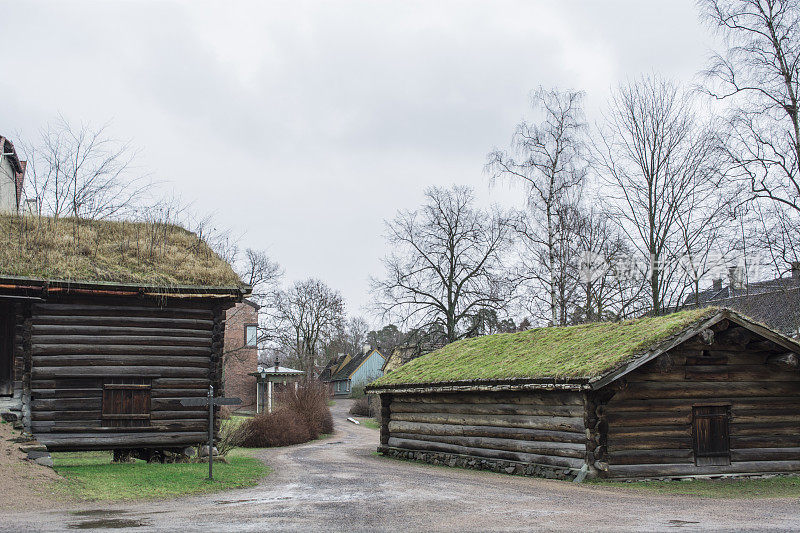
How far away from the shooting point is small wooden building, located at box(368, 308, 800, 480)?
634 inches

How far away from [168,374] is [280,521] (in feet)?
29.4

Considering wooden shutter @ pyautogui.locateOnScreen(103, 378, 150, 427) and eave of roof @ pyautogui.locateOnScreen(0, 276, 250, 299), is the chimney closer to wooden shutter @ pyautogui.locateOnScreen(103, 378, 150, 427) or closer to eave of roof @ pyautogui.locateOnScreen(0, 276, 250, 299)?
eave of roof @ pyautogui.locateOnScreen(0, 276, 250, 299)

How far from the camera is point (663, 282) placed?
25953 millimetres

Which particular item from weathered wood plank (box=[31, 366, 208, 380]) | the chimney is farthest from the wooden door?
the chimney

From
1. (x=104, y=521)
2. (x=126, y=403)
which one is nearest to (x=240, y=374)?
(x=126, y=403)

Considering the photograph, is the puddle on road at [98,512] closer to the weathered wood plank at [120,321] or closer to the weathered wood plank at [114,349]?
the weathered wood plank at [114,349]

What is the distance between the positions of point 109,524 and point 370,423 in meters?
35.0

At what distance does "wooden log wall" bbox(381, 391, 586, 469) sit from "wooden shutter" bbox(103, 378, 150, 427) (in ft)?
28.2

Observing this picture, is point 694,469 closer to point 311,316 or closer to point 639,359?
point 639,359

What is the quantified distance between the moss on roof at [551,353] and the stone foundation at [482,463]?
7.32 ft

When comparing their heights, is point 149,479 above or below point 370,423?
above

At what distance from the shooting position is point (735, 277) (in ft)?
87.0

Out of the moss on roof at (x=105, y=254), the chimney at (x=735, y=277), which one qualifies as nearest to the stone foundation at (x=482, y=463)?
the moss on roof at (x=105, y=254)

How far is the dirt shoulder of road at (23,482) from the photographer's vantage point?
39.2ft
